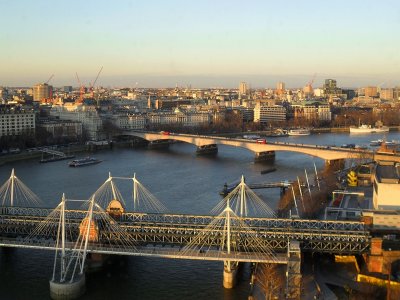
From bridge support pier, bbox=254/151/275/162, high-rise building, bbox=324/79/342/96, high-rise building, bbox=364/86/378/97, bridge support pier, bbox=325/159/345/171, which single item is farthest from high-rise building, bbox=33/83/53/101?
bridge support pier, bbox=325/159/345/171

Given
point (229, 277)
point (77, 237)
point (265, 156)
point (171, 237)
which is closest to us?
point (229, 277)

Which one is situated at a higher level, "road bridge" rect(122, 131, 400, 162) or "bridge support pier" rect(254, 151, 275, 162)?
"road bridge" rect(122, 131, 400, 162)

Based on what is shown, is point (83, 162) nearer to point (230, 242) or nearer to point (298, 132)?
point (230, 242)

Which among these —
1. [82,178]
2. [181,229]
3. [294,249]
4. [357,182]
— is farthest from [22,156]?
[294,249]

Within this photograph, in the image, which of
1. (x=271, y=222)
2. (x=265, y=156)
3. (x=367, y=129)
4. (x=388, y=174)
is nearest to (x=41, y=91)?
(x=367, y=129)

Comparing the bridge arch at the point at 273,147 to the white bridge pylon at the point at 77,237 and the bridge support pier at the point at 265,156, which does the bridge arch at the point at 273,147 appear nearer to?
the bridge support pier at the point at 265,156

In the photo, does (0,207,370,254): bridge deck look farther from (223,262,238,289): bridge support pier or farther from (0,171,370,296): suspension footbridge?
(223,262,238,289): bridge support pier
